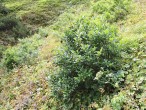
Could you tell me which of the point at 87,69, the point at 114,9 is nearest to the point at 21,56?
the point at 114,9

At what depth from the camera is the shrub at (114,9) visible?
9.46 metres

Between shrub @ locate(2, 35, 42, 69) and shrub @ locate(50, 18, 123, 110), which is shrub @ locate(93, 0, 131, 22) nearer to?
shrub @ locate(50, 18, 123, 110)

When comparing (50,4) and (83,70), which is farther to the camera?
(50,4)

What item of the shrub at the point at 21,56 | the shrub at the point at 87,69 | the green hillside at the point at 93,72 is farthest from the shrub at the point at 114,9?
the shrub at the point at 21,56

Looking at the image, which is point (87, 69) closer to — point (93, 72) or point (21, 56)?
point (93, 72)

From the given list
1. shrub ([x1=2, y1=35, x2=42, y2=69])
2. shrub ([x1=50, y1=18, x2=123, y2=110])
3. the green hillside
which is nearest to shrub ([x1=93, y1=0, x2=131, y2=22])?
the green hillside

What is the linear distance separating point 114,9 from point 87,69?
486 centimetres

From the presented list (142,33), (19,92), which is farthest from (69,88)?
(19,92)

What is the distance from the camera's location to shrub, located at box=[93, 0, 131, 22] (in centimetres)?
946

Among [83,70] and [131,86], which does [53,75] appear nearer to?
[83,70]

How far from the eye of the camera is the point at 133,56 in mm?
6023

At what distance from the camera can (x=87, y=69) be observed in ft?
19.2

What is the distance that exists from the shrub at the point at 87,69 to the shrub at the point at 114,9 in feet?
10.4

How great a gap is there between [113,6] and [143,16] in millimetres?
2015
